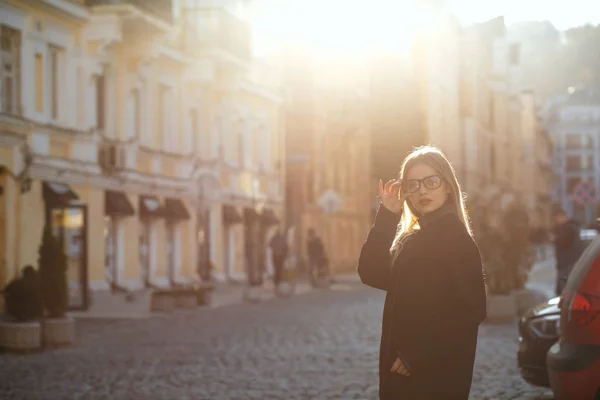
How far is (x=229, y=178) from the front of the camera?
150 feet

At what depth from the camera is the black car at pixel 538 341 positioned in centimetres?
1081

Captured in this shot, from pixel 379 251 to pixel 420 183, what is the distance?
0.37 m

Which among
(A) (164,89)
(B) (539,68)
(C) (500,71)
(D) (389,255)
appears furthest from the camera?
(C) (500,71)

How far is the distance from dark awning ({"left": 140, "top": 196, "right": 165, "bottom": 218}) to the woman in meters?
31.5

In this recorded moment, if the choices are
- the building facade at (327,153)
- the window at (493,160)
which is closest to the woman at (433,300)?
the building facade at (327,153)

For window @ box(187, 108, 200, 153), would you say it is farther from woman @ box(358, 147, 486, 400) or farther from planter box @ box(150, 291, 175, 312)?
woman @ box(358, 147, 486, 400)

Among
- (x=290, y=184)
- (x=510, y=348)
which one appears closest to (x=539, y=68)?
(x=510, y=348)

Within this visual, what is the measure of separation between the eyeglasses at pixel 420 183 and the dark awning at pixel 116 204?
28669mm

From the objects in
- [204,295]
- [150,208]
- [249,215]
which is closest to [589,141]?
[249,215]

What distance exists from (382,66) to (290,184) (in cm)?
2040

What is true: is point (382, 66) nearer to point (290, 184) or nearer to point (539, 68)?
point (290, 184)

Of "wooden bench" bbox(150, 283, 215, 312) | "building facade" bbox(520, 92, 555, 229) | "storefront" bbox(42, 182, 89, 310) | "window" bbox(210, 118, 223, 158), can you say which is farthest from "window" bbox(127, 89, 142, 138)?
"building facade" bbox(520, 92, 555, 229)

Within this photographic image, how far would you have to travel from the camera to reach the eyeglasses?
5.53 m

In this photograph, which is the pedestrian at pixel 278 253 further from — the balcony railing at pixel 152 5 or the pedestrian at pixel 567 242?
the pedestrian at pixel 567 242
